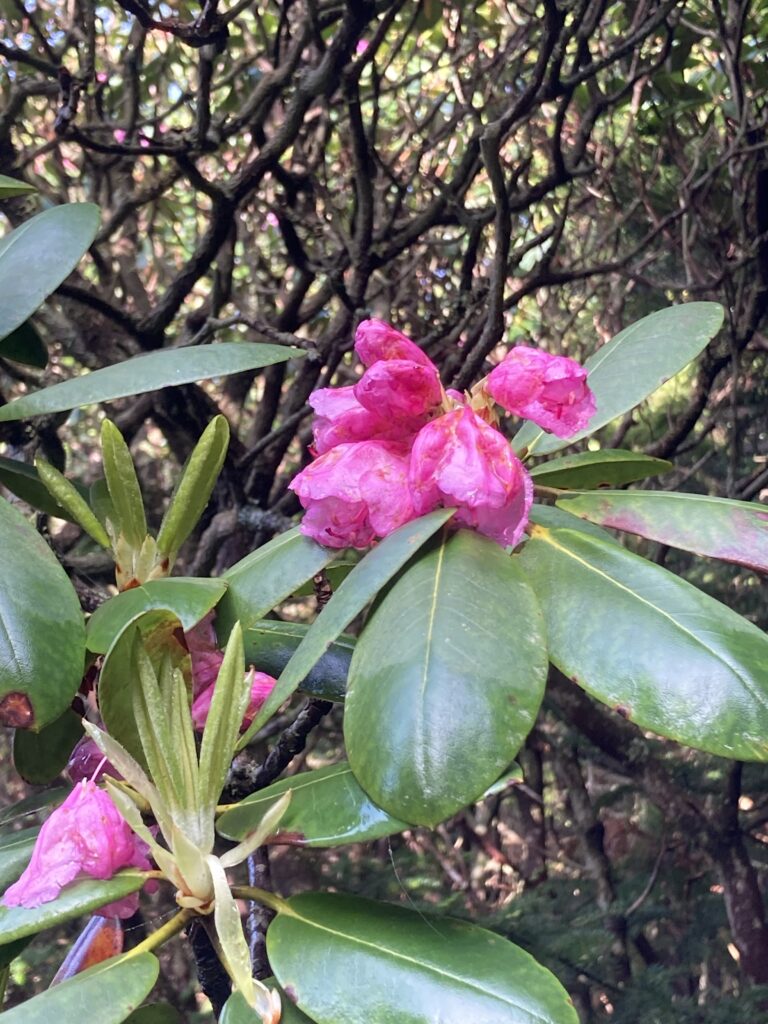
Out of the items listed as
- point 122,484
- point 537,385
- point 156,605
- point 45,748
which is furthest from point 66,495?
point 537,385

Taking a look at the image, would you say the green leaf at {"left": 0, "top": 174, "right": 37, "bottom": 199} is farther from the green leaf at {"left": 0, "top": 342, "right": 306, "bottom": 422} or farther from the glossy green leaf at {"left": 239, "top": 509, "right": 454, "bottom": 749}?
the glossy green leaf at {"left": 239, "top": 509, "right": 454, "bottom": 749}

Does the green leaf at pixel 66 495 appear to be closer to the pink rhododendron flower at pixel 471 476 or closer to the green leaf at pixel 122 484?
the green leaf at pixel 122 484

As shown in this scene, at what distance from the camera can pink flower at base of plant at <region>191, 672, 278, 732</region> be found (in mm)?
641

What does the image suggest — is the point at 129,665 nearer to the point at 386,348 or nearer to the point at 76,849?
the point at 76,849

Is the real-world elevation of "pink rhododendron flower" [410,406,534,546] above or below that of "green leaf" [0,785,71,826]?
above

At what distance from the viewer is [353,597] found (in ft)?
1.74

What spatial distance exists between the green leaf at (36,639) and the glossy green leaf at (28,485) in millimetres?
191

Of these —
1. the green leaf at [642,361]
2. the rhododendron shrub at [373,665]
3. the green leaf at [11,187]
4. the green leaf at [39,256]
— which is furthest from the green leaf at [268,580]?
the green leaf at [11,187]

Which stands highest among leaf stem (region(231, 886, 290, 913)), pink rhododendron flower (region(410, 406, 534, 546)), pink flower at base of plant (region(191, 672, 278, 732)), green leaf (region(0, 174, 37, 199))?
green leaf (region(0, 174, 37, 199))

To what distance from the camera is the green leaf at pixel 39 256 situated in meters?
0.81

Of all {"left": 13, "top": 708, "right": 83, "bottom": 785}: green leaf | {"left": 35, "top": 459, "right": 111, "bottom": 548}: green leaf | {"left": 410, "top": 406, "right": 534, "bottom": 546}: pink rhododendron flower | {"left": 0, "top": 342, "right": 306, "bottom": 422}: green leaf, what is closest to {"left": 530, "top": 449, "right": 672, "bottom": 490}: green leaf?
{"left": 410, "top": 406, "right": 534, "bottom": 546}: pink rhododendron flower

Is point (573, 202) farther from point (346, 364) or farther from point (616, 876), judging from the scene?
point (616, 876)

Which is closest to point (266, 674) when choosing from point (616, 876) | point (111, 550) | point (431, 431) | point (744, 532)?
point (111, 550)

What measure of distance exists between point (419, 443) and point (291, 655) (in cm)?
25
